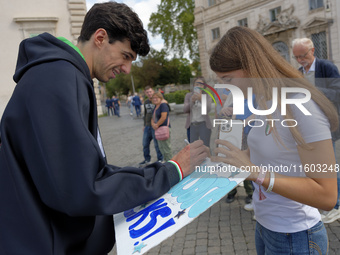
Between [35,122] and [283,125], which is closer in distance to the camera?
[35,122]

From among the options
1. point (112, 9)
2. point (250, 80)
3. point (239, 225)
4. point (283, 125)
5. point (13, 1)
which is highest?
point (13, 1)

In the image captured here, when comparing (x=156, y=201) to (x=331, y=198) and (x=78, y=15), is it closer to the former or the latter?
(x=331, y=198)

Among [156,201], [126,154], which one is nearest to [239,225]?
[156,201]

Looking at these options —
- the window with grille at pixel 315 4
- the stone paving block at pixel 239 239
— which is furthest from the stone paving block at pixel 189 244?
the window with grille at pixel 315 4

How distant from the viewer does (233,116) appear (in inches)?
57.8

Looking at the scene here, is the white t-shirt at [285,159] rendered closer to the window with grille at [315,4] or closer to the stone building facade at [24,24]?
the stone building facade at [24,24]

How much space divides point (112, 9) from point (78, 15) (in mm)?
17484

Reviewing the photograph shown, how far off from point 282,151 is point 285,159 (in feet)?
0.15

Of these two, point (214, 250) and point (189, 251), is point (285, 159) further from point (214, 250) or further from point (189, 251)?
point (189, 251)

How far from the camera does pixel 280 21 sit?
2108cm

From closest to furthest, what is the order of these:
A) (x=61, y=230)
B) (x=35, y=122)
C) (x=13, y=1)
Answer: (x=35, y=122)
(x=61, y=230)
(x=13, y=1)

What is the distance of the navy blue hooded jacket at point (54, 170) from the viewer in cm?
93

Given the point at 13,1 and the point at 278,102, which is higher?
the point at 13,1

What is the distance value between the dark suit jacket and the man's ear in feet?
8.14
